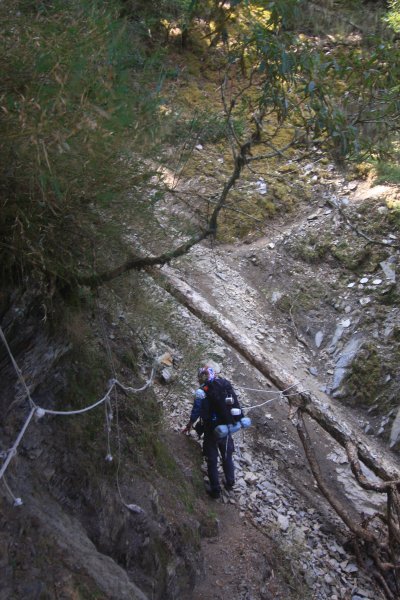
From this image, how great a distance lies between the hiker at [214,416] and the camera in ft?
19.5

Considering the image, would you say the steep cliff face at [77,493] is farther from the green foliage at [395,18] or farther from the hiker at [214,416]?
the green foliage at [395,18]

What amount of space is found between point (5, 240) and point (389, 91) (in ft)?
14.6

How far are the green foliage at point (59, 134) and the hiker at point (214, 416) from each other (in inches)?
100

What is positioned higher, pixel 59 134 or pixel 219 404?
pixel 59 134

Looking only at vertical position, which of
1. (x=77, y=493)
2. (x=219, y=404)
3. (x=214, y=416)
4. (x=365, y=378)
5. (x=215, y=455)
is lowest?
(x=215, y=455)

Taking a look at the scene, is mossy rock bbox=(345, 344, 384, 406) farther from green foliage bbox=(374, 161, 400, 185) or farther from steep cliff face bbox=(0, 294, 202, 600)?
steep cliff face bbox=(0, 294, 202, 600)

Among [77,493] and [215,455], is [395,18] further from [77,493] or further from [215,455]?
[77,493]

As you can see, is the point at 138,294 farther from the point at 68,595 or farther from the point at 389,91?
the point at 389,91

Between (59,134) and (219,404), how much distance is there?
160 inches

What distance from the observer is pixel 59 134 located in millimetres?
2645

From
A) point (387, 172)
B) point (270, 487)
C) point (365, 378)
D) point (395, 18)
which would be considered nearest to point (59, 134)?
point (270, 487)

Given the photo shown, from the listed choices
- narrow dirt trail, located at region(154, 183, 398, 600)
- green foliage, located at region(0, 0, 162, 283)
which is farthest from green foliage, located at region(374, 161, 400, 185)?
green foliage, located at region(0, 0, 162, 283)

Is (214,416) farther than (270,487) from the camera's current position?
No

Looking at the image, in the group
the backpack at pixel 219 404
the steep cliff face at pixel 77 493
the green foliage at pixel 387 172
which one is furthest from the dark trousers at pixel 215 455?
the green foliage at pixel 387 172
